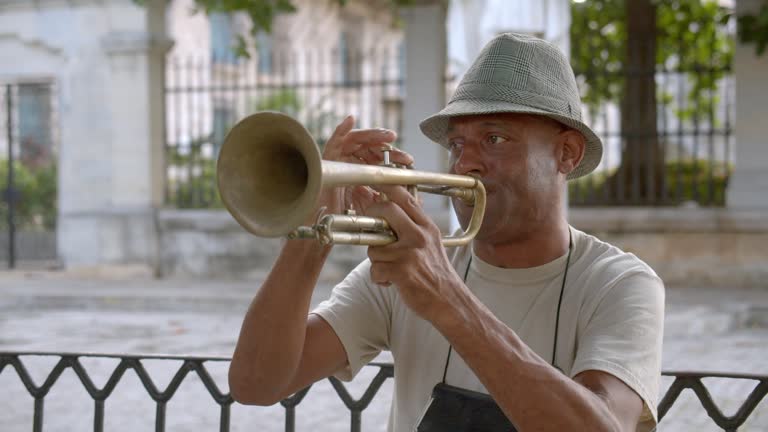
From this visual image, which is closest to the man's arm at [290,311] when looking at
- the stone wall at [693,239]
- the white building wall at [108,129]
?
the stone wall at [693,239]

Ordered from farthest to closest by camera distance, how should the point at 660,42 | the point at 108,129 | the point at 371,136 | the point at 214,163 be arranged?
the point at 660,42, the point at 108,129, the point at 214,163, the point at 371,136

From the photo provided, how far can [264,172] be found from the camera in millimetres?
1790

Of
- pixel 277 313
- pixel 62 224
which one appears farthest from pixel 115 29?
pixel 277 313

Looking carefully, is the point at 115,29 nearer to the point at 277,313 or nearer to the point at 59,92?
the point at 59,92

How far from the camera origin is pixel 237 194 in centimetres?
179

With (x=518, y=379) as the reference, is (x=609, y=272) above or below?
above

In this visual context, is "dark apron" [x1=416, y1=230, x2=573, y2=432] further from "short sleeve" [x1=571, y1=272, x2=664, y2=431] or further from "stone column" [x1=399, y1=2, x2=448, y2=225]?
"stone column" [x1=399, y1=2, x2=448, y2=225]

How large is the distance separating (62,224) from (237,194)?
10.7m

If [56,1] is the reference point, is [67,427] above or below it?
below

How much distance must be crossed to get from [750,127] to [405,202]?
29.4 ft

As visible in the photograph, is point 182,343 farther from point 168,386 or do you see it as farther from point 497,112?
point 497,112

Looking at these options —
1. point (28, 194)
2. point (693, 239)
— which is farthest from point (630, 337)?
point (28, 194)

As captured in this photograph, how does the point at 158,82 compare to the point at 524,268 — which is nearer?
the point at 524,268

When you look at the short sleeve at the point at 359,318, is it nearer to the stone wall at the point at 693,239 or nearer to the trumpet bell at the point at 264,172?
the trumpet bell at the point at 264,172
